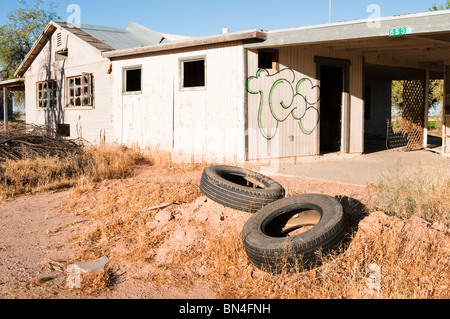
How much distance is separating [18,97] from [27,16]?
20.3 feet

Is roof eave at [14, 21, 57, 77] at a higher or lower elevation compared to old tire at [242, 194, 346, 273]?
higher

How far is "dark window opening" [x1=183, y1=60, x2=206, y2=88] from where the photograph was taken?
48.9 ft

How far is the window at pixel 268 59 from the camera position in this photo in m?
10.2

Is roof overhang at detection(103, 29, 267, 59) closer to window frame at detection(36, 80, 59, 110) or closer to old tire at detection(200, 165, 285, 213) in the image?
old tire at detection(200, 165, 285, 213)

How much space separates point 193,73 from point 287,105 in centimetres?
575

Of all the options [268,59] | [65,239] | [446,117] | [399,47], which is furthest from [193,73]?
[65,239]

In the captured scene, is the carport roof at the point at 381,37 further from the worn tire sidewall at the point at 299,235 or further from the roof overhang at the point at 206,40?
the worn tire sidewall at the point at 299,235

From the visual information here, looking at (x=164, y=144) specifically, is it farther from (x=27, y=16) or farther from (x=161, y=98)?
(x=27, y=16)

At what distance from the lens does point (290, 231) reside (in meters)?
5.37

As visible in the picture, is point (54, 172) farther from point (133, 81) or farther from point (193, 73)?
point (133, 81)

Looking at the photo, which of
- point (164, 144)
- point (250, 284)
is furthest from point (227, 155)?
point (250, 284)

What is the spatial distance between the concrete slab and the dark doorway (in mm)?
1292

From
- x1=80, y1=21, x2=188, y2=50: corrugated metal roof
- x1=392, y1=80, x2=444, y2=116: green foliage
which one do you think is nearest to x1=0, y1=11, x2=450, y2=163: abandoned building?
x1=80, y1=21, x2=188, y2=50: corrugated metal roof
